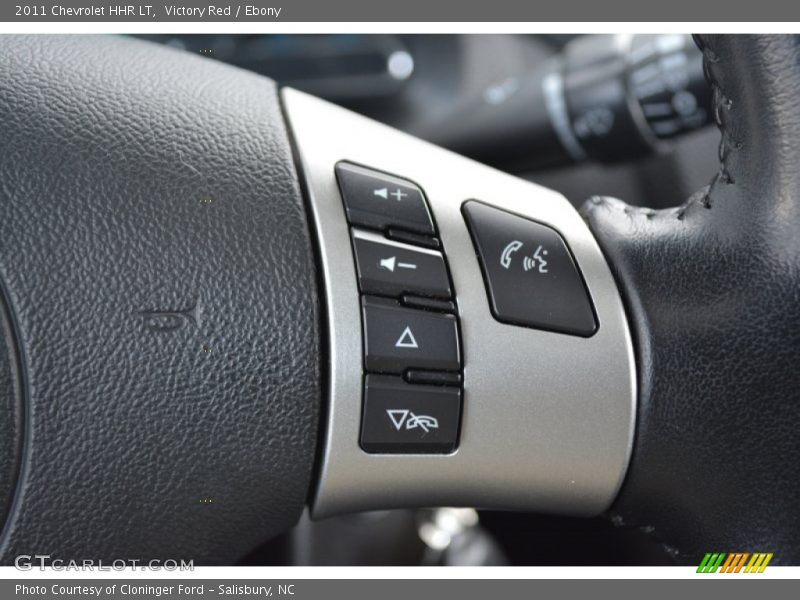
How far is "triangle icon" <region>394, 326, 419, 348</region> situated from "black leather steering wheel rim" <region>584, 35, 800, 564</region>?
143mm

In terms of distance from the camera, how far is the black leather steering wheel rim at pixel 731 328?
496 millimetres

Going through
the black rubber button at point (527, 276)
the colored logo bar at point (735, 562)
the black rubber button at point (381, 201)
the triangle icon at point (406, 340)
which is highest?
the black rubber button at point (381, 201)

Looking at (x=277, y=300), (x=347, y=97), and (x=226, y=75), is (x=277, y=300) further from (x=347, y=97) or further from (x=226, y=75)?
(x=347, y=97)

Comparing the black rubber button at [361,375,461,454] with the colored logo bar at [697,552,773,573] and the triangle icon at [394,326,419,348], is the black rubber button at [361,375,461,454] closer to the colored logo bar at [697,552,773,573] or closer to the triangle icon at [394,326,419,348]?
the triangle icon at [394,326,419,348]

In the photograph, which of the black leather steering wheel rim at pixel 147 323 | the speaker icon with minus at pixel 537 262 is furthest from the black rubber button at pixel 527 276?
the black leather steering wheel rim at pixel 147 323

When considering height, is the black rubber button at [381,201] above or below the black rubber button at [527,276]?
above

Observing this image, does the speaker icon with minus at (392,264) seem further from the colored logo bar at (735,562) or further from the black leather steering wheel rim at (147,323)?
the colored logo bar at (735,562)

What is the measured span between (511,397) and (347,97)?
1.00 m

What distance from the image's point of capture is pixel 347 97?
141cm

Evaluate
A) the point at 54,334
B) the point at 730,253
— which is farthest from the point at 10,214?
the point at 730,253

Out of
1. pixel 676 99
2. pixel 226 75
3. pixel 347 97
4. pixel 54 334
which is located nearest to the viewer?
pixel 54 334

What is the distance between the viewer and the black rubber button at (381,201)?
495mm

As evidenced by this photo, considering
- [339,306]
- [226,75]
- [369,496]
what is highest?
[226,75]

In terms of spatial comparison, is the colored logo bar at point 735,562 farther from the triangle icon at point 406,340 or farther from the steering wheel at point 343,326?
the triangle icon at point 406,340
